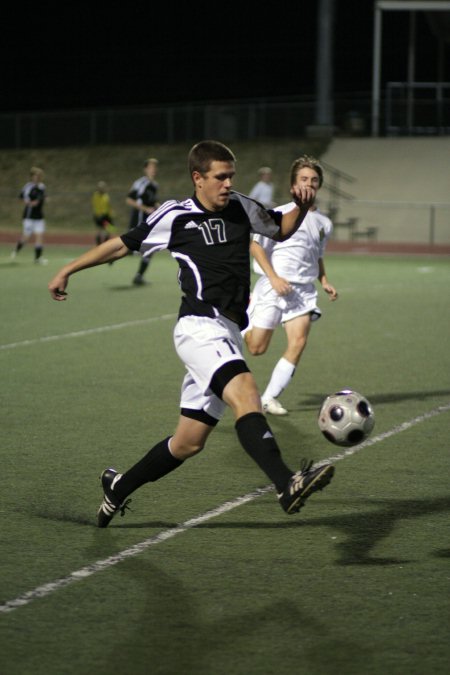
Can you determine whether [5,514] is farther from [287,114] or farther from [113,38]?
[113,38]

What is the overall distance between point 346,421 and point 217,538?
33.9 inches

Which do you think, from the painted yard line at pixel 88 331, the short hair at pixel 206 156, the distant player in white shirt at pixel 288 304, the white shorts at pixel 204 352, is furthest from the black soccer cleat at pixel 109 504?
the painted yard line at pixel 88 331

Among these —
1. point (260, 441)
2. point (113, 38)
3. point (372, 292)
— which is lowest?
point (372, 292)

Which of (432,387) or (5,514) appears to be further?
(432,387)

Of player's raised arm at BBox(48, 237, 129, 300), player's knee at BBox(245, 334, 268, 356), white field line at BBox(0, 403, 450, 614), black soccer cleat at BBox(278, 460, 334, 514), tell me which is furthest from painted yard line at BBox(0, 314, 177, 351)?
black soccer cleat at BBox(278, 460, 334, 514)

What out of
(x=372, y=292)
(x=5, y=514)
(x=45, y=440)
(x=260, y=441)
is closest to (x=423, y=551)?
(x=260, y=441)

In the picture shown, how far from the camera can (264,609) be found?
467 cm

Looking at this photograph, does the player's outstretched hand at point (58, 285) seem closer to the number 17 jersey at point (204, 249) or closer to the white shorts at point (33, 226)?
the number 17 jersey at point (204, 249)

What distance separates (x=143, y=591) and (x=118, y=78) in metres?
64.7

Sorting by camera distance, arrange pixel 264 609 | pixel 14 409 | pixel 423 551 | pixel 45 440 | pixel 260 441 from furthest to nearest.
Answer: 1. pixel 14 409
2. pixel 45 440
3. pixel 423 551
4. pixel 260 441
5. pixel 264 609

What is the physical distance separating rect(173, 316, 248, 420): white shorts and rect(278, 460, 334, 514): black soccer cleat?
0.69m

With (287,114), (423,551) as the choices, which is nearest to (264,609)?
(423,551)

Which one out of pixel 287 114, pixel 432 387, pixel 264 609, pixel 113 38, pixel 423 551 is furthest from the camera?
pixel 113 38

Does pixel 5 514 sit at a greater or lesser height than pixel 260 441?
lesser
